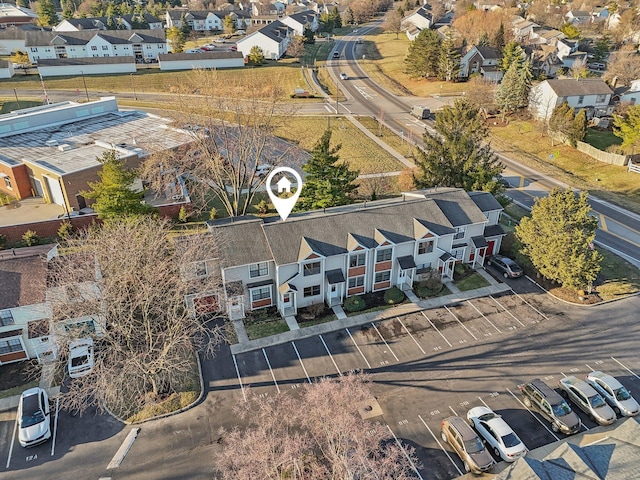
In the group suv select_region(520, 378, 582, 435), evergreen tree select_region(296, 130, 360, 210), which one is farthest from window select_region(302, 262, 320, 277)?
suv select_region(520, 378, 582, 435)

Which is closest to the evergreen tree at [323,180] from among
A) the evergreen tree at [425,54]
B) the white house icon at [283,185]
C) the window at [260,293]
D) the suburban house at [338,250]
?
the suburban house at [338,250]

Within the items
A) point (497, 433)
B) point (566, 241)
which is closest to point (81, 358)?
point (497, 433)

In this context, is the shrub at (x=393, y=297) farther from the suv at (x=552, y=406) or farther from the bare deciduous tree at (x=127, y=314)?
the bare deciduous tree at (x=127, y=314)

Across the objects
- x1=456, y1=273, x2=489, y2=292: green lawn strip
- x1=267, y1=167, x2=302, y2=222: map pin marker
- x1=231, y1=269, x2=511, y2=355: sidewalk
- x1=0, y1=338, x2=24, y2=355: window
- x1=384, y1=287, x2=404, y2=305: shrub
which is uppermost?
x1=267, y1=167, x2=302, y2=222: map pin marker

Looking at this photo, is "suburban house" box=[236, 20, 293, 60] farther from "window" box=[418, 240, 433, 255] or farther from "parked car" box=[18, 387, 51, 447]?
"parked car" box=[18, 387, 51, 447]

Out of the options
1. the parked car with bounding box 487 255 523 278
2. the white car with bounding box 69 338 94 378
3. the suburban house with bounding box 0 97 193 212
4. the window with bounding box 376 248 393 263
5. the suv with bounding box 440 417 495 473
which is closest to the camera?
the suv with bounding box 440 417 495 473

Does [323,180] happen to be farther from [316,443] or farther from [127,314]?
[316,443]

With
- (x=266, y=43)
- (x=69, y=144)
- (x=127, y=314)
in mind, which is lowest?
(x=127, y=314)
